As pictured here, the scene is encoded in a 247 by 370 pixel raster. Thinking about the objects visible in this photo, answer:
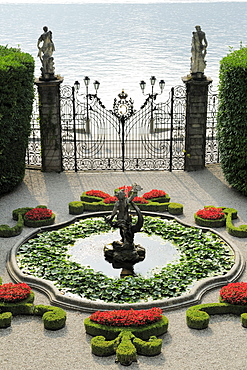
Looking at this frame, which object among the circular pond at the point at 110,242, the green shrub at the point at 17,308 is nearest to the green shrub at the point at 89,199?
the circular pond at the point at 110,242

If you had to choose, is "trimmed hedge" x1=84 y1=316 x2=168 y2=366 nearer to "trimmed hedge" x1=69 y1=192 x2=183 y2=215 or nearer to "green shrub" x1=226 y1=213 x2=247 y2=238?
"green shrub" x1=226 y1=213 x2=247 y2=238

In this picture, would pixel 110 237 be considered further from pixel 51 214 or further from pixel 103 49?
pixel 103 49

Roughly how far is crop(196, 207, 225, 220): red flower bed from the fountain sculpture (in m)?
3.72

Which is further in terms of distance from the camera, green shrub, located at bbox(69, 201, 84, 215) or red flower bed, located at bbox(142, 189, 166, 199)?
red flower bed, located at bbox(142, 189, 166, 199)

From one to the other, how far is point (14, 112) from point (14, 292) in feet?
32.0

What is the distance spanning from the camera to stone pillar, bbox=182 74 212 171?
2636 cm

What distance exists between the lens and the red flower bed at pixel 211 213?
68.8ft

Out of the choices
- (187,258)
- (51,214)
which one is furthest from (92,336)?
(51,214)

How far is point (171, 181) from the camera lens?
26000mm

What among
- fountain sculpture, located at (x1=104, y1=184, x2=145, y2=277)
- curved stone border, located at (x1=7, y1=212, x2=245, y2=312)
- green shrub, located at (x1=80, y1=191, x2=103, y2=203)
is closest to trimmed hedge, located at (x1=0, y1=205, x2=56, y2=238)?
curved stone border, located at (x1=7, y1=212, x2=245, y2=312)

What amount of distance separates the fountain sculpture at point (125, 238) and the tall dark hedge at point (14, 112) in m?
7.13

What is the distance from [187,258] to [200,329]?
3644 mm

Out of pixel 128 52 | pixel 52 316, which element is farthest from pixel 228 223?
pixel 128 52

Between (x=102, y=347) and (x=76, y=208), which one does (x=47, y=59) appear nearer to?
(x=76, y=208)
